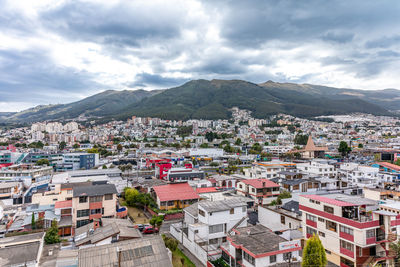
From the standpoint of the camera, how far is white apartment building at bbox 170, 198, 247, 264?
14828 mm

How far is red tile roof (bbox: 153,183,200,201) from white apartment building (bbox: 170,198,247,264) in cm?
595

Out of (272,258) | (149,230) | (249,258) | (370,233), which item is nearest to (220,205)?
(249,258)

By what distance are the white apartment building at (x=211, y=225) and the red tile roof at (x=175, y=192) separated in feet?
Result: 19.5

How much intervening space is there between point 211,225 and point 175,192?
29.2ft

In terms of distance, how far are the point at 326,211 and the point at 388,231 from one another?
8.82 feet

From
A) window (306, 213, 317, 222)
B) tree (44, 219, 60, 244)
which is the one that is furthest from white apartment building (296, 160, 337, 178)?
tree (44, 219, 60, 244)

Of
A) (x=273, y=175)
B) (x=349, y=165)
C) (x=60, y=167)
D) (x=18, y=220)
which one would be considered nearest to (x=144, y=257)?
(x=18, y=220)

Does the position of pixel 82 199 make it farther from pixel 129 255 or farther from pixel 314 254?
pixel 314 254

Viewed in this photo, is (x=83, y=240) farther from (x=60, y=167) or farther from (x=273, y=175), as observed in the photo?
(x=60, y=167)

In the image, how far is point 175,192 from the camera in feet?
77.6

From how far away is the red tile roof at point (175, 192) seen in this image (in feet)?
74.3

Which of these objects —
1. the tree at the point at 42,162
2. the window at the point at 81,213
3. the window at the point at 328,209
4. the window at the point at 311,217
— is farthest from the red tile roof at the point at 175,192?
the tree at the point at 42,162

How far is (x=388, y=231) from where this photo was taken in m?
11.8

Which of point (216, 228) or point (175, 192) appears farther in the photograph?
point (175, 192)
